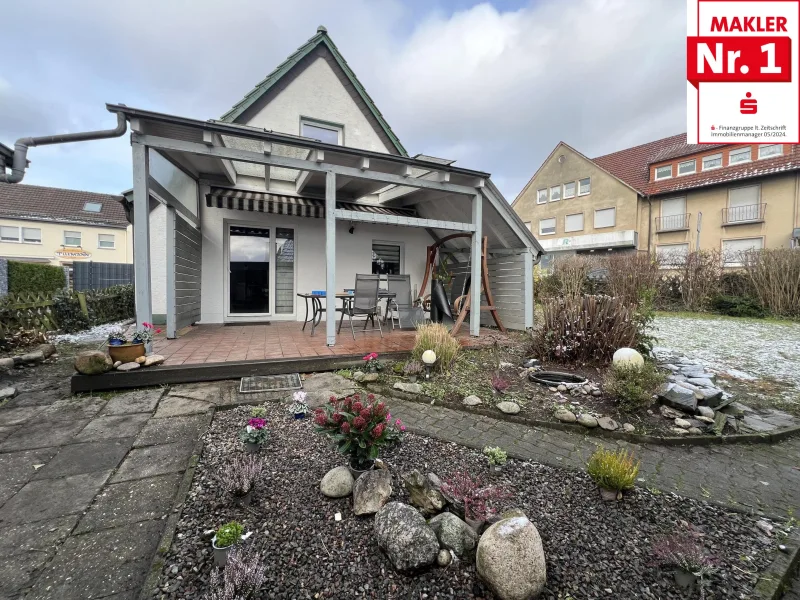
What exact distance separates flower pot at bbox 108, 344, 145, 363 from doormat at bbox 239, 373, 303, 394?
1.25 metres

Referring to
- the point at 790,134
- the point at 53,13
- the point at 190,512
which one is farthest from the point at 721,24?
the point at 53,13

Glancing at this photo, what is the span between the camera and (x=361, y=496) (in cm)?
209

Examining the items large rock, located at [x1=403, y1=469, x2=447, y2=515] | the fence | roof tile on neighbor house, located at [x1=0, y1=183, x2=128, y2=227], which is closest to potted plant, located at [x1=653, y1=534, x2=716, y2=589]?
large rock, located at [x1=403, y1=469, x2=447, y2=515]

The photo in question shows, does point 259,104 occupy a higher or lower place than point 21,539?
higher

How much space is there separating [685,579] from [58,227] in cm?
3585

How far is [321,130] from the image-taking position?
9.54 metres

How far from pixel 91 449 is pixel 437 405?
3091 mm

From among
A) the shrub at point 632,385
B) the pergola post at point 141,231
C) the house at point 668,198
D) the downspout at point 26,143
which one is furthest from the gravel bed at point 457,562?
the house at point 668,198

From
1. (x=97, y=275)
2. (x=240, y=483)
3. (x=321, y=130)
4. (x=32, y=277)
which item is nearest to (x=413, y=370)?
(x=240, y=483)

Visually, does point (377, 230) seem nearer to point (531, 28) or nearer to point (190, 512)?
point (531, 28)

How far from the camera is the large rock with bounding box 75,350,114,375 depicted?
4.02 metres

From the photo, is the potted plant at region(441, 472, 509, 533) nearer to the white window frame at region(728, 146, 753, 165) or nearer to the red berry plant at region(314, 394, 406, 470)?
the red berry plant at region(314, 394, 406, 470)

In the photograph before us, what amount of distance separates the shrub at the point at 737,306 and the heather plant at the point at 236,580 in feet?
50.9

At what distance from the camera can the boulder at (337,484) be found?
7.26 ft
